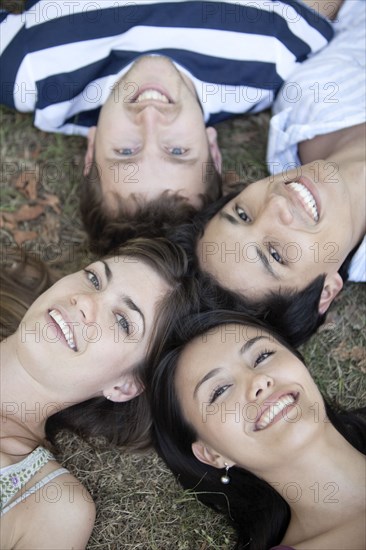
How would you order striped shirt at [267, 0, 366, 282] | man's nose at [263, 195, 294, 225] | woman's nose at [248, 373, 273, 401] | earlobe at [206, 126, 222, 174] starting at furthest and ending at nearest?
1. earlobe at [206, 126, 222, 174]
2. striped shirt at [267, 0, 366, 282]
3. man's nose at [263, 195, 294, 225]
4. woman's nose at [248, 373, 273, 401]

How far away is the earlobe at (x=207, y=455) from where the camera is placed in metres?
3.31

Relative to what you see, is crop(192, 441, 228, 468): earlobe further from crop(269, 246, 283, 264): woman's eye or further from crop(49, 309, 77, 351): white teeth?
crop(269, 246, 283, 264): woman's eye

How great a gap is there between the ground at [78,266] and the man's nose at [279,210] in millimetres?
1010

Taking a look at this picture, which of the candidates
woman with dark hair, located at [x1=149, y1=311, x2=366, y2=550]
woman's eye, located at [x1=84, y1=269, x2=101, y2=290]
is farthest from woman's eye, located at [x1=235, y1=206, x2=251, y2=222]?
woman's eye, located at [x1=84, y1=269, x2=101, y2=290]

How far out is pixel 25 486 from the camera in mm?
3391

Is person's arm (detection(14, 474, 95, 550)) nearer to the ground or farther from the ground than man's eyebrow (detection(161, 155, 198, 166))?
nearer to the ground

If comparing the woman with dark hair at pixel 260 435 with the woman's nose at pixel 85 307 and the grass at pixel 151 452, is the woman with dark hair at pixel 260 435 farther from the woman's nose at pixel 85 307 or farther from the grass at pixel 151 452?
the woman's nose at pixel 85 307

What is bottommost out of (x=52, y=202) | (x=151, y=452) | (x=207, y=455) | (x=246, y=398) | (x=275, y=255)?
(x=151, y=452)

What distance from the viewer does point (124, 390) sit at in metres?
3.60

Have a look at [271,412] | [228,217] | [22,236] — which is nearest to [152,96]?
[228,217]

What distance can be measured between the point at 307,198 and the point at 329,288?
565 mm

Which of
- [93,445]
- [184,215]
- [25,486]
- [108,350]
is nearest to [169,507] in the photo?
→ [93,445]

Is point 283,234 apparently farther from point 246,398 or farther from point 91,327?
point 91,327

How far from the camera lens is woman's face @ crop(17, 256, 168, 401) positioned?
326 cm
